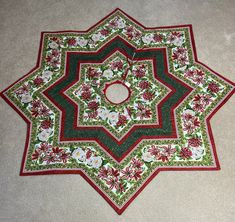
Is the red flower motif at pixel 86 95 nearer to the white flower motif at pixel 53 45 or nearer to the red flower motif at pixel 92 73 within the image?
the red flower motif at pixel 92 73

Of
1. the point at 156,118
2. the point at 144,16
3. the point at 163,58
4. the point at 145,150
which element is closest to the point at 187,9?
the point at 144,16

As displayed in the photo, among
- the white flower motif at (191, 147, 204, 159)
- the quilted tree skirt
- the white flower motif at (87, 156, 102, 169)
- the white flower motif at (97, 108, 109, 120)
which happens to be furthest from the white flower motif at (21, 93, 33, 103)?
the white flower motif at (191, 147, 204, 159)

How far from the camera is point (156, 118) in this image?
155 centimetres

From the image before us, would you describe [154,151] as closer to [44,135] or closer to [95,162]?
[95,162]

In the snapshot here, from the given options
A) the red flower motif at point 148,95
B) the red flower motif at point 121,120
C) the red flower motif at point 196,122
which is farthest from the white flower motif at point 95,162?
the red flower motif at point 196,122

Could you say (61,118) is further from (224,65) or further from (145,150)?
(224,65)

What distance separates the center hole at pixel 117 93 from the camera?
1.62 meters

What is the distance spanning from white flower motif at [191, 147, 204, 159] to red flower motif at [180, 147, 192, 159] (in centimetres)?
2

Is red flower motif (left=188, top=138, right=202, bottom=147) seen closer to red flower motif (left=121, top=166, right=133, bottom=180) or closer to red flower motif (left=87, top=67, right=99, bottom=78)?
red flower motif (left=121, top=166, right=133, bottom=180)

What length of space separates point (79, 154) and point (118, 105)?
342 mm

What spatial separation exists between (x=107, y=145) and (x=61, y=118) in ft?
0.98

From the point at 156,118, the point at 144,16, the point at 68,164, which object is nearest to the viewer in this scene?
the point at 68,164

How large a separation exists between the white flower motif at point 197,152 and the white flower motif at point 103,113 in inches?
19.1

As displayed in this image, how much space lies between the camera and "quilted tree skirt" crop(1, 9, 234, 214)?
56.6 inches
